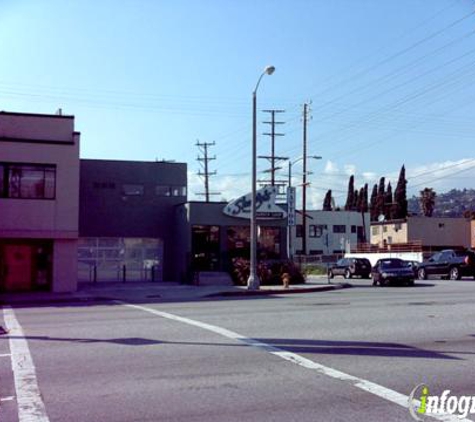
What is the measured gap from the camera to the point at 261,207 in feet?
120

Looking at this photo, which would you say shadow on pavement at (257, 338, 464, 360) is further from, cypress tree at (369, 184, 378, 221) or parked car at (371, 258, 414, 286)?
cypress tree at (369, 184, 378, 221)

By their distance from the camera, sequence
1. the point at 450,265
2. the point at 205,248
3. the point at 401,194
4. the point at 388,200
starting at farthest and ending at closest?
the point at 388,200 → the point at 401,194 → the point at 450,265 → the point at 205,248

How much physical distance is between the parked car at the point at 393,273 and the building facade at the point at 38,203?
14.8 m

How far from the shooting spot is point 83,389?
26.7ft

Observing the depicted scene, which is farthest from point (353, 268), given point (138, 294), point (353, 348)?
point (353, 348)

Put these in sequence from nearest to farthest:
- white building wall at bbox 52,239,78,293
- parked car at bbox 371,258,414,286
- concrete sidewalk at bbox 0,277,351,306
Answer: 1. concrete sidewalk at bbox 0,277,351,306
2. white building wall at bbox 52,239,78,293
3. parked car at bbox 371,258,414,286

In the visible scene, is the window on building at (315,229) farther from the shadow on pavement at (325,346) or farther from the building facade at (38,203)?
the shadow on pavement at (325,346)

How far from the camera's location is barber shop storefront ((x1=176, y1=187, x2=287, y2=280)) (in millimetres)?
35250

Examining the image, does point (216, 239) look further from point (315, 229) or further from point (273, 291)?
point (315, 229)

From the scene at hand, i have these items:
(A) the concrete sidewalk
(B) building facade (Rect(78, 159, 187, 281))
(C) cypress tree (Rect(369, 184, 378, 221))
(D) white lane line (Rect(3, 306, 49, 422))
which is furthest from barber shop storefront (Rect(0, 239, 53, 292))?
(C) cypress tree (Rect(369, 184, 378, 221))

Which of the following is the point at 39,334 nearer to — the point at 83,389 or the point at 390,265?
the point at 83,389

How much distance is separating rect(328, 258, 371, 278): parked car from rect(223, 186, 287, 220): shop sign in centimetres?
897

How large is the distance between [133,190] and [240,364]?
96.3 feet

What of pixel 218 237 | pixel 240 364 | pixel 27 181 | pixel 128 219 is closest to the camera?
pixel 240 364
